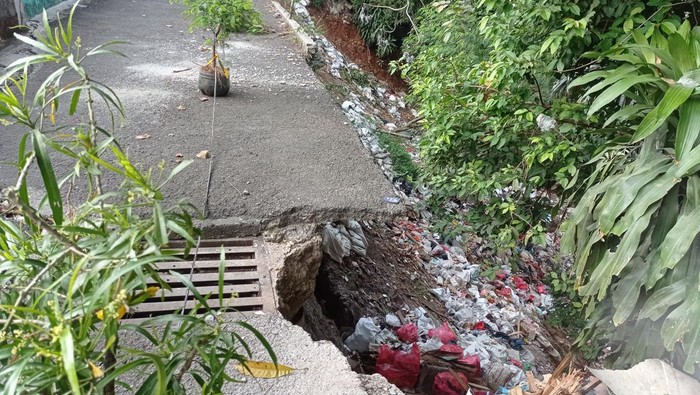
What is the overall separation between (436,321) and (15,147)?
10.5 feet

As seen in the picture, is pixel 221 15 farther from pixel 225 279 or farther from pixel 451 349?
pixel 451 349

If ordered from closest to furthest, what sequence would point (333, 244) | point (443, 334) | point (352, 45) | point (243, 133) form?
point (443, 334) < point (333, 244) < point (243, 133) < point (352, 45)

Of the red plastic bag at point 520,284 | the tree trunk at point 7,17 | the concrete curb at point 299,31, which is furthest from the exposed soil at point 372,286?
the tree trunk at point 7,17

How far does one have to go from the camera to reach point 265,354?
93.0 inches

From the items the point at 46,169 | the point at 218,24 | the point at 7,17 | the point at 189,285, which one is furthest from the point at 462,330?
the point at 7,17

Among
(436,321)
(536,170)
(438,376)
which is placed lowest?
(436,321)

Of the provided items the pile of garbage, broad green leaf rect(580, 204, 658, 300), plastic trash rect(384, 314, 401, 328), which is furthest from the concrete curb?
broad green leaf rect(580, 204, 658, 300)

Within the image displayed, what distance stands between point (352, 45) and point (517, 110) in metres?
6.55

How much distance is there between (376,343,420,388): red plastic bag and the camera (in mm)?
3322

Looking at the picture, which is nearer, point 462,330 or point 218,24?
point 462,330

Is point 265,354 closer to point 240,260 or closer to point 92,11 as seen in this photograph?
point 240,260

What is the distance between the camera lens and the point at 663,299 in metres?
2.30

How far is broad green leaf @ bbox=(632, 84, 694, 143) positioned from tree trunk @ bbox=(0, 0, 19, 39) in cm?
551

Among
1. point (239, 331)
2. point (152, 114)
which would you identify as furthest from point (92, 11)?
point (239, 331)
